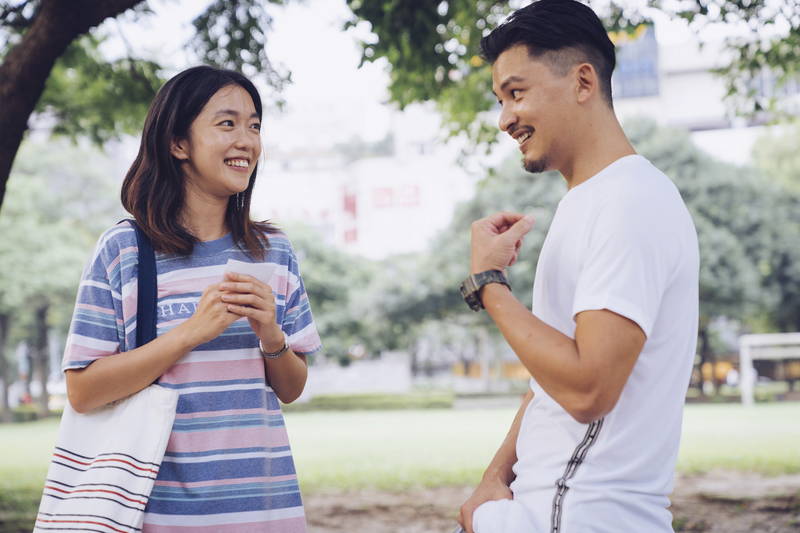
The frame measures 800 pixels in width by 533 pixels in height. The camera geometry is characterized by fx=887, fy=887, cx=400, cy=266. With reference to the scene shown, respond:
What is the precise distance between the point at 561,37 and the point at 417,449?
14406mm

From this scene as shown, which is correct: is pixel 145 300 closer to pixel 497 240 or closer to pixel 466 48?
pixel 497 240

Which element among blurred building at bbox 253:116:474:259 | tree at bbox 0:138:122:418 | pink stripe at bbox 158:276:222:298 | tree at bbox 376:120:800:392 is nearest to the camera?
pink stripe at bbox 158:276:222:298

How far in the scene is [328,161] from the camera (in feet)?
220

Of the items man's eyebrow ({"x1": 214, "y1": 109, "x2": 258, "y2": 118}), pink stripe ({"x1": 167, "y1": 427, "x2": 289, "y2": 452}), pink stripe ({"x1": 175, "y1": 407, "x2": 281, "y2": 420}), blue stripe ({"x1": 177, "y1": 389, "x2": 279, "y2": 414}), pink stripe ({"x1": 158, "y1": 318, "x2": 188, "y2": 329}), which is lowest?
pink stripe ({"x1": 167, "y1": 427, "x2": 289, "y2": 452})

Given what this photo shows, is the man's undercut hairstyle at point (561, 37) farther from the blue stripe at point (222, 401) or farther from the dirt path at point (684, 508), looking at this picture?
the dirt path at point (684, 508)

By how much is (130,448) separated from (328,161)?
6587cm

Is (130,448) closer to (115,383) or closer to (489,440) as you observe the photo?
(115,383)

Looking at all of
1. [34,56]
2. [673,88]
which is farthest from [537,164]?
[673,88]

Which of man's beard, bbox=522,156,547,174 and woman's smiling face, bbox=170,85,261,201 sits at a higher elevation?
woman's smiling face, bbox=170,85,261,201

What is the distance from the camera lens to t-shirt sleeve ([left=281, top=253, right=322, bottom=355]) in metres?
2.38

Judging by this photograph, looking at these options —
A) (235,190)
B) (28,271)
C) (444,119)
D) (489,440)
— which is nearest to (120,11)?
(235,190)

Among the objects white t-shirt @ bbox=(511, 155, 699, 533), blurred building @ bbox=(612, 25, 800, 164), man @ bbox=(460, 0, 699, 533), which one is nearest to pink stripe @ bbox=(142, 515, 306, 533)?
man @ bbox=(460, 0, 699, 533)

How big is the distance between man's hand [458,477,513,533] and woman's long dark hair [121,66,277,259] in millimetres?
846

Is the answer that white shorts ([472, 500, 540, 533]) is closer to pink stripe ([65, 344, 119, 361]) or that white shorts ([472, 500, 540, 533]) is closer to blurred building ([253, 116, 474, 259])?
pink stripe ([65, 344, 119, 361])
